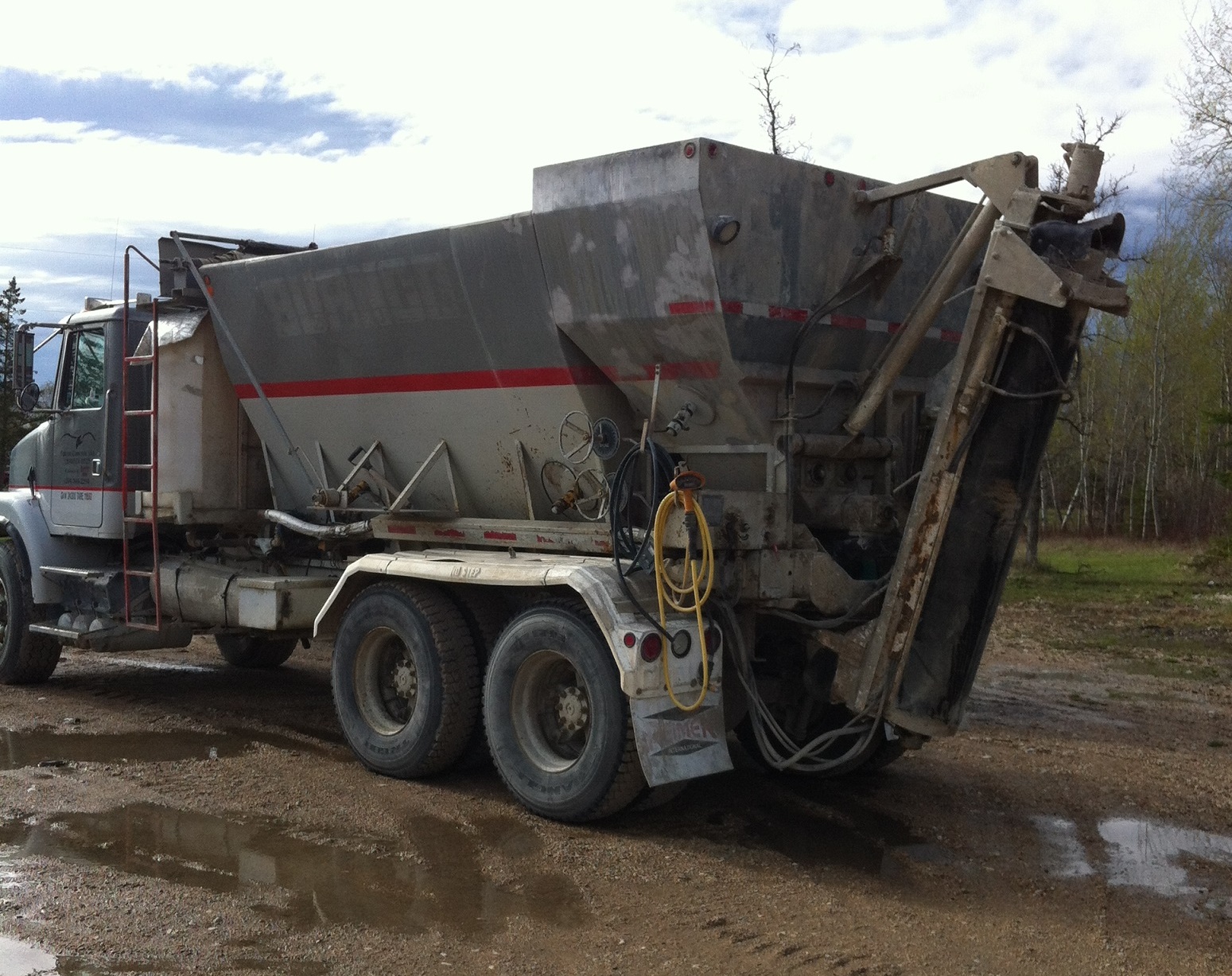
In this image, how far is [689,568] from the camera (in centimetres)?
600

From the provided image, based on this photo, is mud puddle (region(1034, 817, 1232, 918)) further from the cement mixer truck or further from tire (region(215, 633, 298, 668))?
tire (region(215, 633, 298, 668))

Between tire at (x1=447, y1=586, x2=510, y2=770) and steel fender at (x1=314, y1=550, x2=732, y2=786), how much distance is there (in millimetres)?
497

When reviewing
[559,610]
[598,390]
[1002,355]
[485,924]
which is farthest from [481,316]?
[485,924]

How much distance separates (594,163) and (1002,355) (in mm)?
2211

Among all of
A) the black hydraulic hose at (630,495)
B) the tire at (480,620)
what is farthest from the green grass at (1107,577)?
the black hydraulic hose at (630,495)

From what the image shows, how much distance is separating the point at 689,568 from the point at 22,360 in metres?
6.10

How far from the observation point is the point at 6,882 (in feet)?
17.5

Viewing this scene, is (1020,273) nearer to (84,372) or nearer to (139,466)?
(139,466)

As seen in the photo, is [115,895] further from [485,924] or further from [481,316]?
[481,316]

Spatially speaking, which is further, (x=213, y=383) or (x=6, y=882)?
(x=213, y=383)

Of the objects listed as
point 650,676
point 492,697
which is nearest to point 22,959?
point 492,697

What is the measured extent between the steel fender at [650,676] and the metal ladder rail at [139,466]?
358 centimetres

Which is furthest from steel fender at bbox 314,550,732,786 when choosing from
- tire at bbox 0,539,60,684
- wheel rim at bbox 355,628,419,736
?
tire at bbox 0,539,60,684

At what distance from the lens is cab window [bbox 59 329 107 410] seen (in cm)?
949
